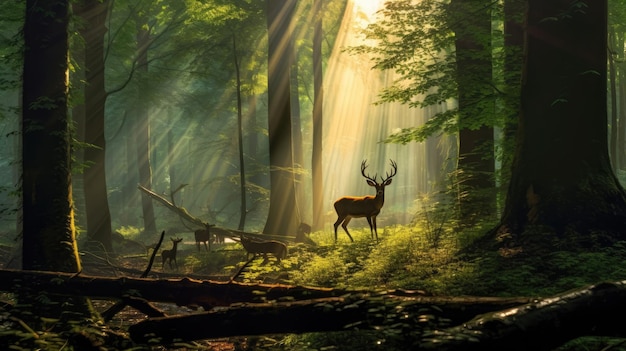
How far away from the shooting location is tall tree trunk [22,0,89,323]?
7.95 meters

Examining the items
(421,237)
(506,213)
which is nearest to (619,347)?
(506,213)

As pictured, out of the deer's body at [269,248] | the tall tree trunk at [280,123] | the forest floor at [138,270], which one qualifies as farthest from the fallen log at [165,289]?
the tall tree trunk at [280,123]

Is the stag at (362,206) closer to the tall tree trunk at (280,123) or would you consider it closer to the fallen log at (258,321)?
the tall tree trunk at (280,123)

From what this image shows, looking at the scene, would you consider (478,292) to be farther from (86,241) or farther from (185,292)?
(86,241)

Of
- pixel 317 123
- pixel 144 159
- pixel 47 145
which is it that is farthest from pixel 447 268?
pixel 144 159

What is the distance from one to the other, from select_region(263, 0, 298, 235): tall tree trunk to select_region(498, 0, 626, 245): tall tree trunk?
28.8ft

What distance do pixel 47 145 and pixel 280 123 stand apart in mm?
8739

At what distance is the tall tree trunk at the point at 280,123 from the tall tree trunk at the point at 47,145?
25.9 feet

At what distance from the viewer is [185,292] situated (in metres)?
6.28

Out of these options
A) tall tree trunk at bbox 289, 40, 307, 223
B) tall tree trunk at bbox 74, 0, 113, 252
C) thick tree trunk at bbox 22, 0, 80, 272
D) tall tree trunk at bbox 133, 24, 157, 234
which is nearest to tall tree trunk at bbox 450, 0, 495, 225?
thick tree trunk at bbox 22, 0, 80, 272

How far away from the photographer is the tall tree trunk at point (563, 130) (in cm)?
735

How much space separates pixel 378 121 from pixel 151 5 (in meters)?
32.2

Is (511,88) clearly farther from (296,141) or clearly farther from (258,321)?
(296,141)

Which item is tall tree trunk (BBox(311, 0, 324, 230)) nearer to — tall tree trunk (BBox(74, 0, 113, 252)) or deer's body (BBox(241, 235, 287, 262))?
tall tree trunk (BBox(74, 0, 113, 252))
